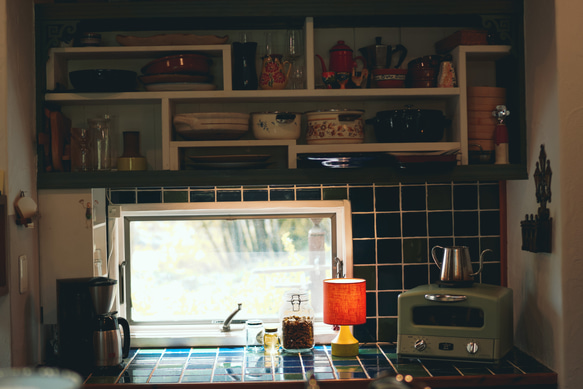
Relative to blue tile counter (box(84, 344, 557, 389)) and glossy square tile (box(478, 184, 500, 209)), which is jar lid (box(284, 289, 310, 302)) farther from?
glossy square tile (box(478, 184, 500, 209))

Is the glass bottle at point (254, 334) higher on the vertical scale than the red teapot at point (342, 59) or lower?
lower

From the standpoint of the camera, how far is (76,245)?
→ 2.51 metres

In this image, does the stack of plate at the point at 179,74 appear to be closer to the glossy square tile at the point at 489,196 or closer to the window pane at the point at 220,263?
the window pane at the point at 220,263

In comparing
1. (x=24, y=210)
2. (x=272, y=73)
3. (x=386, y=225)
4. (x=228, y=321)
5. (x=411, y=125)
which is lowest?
(x=228, y=321)

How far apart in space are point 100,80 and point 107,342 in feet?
3.39

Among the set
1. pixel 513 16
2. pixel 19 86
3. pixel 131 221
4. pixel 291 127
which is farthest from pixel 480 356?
pixel 19 86

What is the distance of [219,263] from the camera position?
9.37 ft

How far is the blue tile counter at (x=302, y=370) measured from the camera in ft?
7.31

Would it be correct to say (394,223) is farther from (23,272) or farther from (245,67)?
(23,272)

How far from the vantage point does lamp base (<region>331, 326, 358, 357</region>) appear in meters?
2.53

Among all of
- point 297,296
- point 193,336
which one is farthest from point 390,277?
point 193,336

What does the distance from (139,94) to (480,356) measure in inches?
66.9

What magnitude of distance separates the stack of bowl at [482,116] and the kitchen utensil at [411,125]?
0.13 meters

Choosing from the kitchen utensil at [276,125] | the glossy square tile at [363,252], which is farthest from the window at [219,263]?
the kitchen utensil at [276,125]
